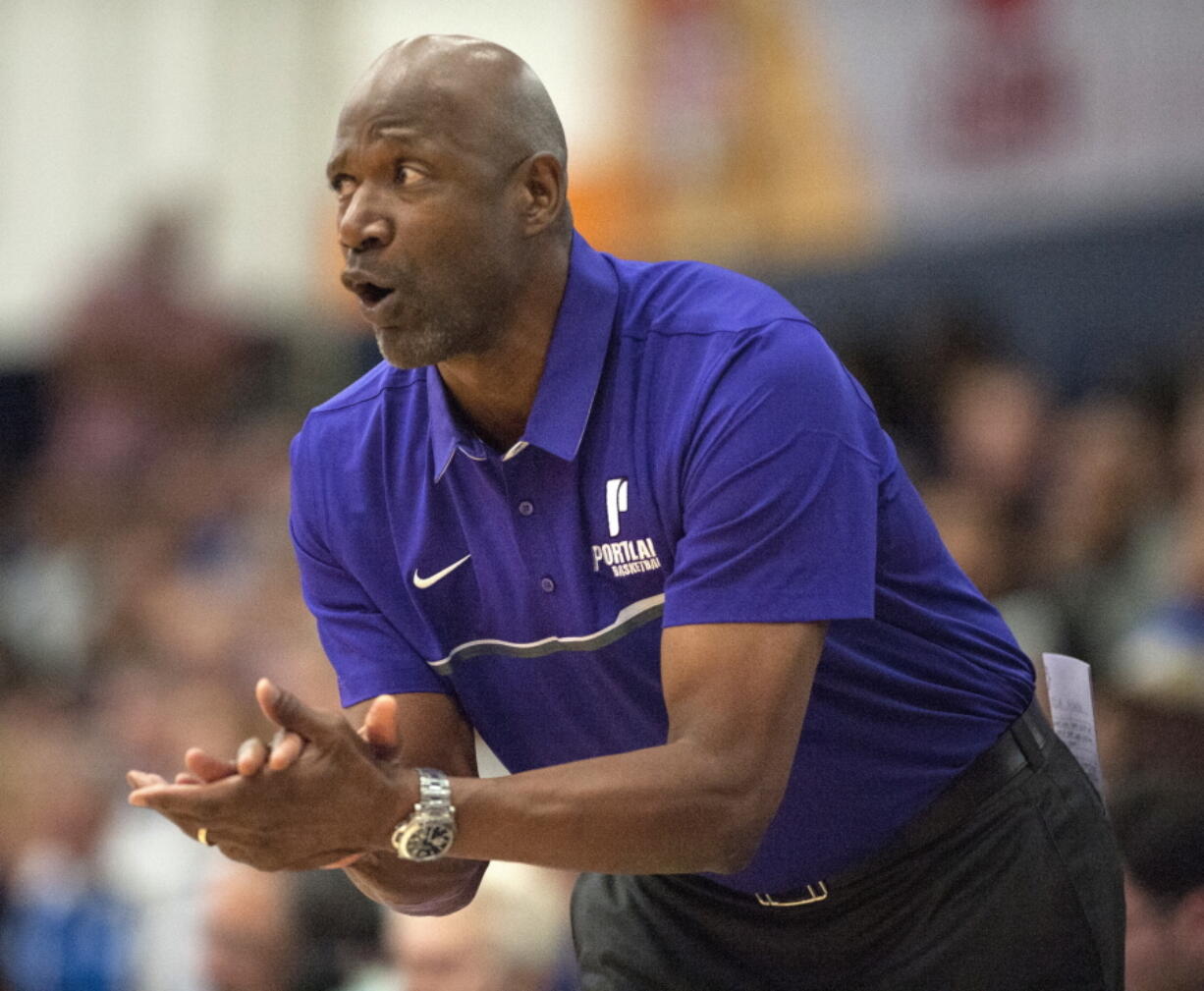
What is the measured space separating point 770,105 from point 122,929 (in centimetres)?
334

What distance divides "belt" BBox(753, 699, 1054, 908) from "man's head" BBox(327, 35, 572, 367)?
2.57 feet

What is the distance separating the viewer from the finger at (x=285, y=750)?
1.94 meters

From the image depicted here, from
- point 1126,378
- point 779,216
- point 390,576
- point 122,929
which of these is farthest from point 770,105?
point 390,576

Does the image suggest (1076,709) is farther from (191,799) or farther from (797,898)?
(191,799)

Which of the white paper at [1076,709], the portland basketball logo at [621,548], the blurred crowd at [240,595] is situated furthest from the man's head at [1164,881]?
the portland basketball logo at [621,548]

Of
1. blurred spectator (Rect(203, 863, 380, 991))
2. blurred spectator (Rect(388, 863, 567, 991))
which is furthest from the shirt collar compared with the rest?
blurred spectator (Rect(203, 863, 380, 991))

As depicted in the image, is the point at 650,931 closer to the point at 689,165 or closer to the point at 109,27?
the point at 689,165

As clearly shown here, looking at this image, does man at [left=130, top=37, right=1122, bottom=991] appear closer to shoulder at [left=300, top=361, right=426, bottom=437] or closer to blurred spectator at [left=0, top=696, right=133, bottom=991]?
shoulder at [left=300, top=361, right=426, bottom=437]

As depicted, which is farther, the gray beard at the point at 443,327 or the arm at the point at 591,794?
the gray beard at the point at 443,327

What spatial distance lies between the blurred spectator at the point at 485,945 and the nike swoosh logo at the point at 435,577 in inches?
48.9

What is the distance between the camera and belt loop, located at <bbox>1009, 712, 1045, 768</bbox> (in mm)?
2439

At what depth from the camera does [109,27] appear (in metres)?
8.45

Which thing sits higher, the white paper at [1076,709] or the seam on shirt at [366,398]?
the seam on shirt at [366,398]

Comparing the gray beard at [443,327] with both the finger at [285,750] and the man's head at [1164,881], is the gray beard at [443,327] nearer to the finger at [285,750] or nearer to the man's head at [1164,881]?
the finger at [285,750]
